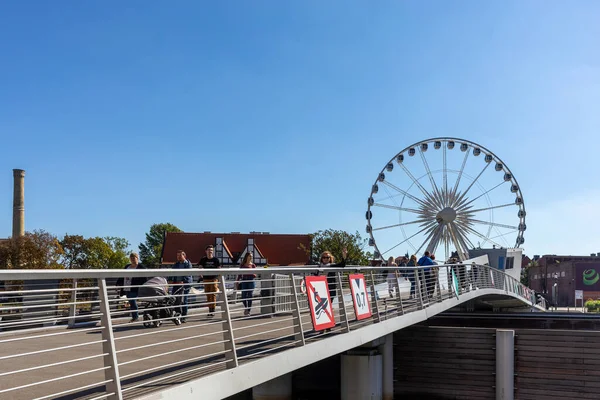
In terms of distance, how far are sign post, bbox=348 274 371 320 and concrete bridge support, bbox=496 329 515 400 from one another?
793 cm

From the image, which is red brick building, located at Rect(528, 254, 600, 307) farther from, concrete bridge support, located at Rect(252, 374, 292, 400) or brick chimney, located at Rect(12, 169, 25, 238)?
concrete bridge support, located at Rect(252, 374, 292, 400)

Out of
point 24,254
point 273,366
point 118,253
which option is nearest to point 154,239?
point 118,253

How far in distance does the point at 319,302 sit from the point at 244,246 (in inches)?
2824

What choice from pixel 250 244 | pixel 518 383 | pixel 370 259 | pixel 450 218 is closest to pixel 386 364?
pixel 518 383

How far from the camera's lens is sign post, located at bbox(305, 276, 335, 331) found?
8758 mm

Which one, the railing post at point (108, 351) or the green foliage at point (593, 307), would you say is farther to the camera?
the green foliage at point (593, 307)

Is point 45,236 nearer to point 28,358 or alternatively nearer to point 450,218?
point 450,218

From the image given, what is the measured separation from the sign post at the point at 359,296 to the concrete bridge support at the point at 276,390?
6.13 metres

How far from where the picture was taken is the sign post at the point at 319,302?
28.7ft

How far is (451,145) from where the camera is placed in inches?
1606

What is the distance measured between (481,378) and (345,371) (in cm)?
574

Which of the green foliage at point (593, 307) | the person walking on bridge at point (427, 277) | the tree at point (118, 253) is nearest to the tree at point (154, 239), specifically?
the tree at point (118, 253)

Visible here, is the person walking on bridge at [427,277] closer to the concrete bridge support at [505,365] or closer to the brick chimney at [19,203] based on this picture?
the concrete bridge support at [505,365]

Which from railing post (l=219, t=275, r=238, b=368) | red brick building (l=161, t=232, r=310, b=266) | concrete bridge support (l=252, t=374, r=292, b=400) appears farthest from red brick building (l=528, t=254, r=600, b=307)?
railing post (l=219, t=275, r=238, b=368)
